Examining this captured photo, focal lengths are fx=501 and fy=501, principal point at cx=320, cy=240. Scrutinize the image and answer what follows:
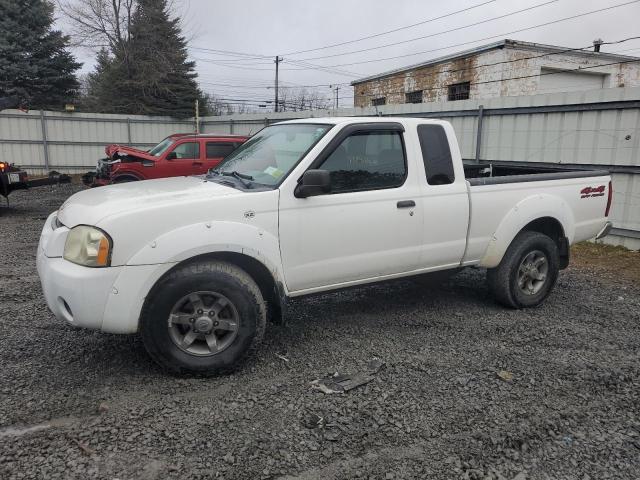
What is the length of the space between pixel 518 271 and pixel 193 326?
338 cm

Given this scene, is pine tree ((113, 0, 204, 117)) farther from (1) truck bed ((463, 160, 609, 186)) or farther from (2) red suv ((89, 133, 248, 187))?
(1) truck bed ((463, 160, 609, 186))

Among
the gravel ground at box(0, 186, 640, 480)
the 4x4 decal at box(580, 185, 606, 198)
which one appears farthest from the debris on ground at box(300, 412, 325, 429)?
the 4x4 decal at box(580, 185, 606, 198)

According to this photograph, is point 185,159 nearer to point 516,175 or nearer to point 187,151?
point 187,151

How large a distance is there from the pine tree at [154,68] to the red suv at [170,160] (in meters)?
15.7

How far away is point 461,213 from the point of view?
465 centimetres

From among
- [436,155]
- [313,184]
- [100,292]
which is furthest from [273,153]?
[100,292]

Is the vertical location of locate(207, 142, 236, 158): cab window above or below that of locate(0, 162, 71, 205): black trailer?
above

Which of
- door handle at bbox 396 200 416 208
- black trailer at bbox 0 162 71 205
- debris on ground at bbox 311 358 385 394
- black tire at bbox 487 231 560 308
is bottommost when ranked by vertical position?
debris on ground at bbox 311 358 385 394

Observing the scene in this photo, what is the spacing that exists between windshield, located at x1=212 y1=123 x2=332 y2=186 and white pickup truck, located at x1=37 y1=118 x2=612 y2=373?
2 cm

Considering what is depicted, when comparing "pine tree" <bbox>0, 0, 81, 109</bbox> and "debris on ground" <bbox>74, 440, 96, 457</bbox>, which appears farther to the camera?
"pine tree" <bbox>0, 0, 81, 109</bbox>

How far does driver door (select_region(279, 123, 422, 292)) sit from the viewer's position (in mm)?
3867

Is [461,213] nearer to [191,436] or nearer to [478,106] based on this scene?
[191,436]

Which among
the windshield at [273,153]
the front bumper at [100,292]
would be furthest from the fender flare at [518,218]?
the front bumper at [100,292]

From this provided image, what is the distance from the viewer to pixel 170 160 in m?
12.1
